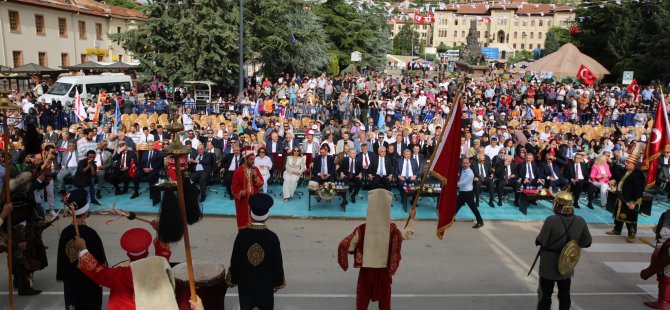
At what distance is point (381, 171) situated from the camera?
47.7ft

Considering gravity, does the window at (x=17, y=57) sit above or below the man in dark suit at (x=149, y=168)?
above

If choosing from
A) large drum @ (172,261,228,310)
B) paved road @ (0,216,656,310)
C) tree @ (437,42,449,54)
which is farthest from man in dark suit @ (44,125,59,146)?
tree @ (437,42,449,54)

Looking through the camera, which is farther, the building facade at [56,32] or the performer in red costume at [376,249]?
the building facade at [56,32]

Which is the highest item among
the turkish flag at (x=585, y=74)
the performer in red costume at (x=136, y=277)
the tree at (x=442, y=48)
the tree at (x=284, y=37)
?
the tree at (x=442, y=48)

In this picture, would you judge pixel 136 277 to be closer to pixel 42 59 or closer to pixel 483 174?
pixel 483 174

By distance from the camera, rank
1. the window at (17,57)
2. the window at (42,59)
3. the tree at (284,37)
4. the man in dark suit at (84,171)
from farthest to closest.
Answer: the window at (42,59) → the window at (17,57) → the tree at (284,37) → the man in dark suit at (84,171)

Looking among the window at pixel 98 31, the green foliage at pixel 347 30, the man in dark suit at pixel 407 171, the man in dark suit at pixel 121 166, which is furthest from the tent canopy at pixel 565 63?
the window at pixel 98 31

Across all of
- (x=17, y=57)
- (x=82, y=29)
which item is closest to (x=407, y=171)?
(x=17, y=57)

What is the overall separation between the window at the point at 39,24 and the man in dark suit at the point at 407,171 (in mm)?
37202

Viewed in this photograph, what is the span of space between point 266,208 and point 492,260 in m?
5.96

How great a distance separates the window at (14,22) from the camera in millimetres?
38281

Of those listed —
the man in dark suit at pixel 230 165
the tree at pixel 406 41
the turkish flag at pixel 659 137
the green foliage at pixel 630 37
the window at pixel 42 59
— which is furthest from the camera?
the tree at pixel 406 41

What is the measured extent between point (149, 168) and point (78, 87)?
54.4 ft

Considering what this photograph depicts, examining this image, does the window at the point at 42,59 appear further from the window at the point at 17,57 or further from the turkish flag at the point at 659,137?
the turkish flag at the point at 659,137
